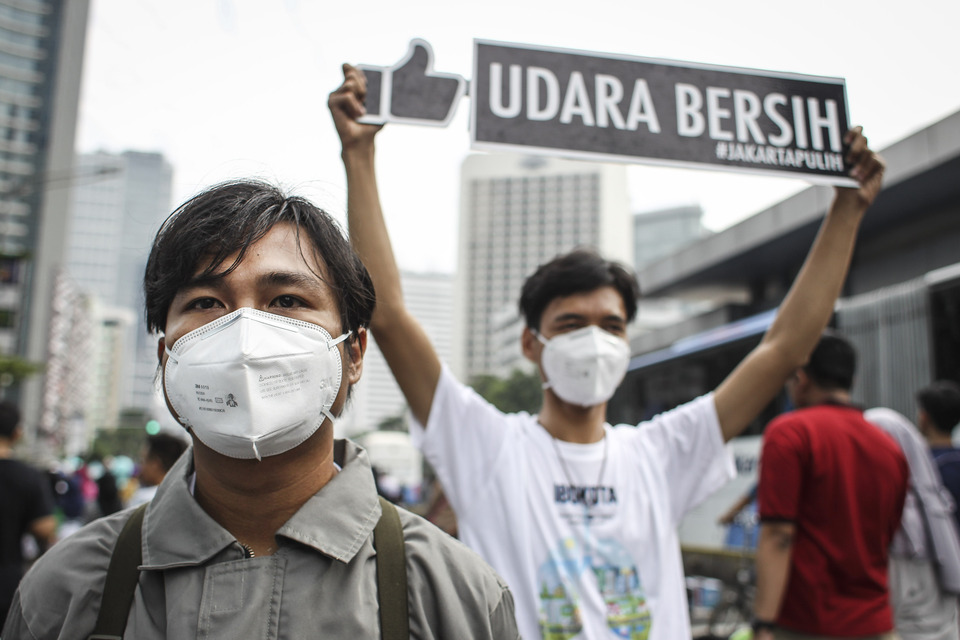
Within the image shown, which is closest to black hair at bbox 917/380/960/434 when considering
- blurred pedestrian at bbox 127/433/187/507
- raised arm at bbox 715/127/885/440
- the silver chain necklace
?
raised arm at bbox 715/127/885/440

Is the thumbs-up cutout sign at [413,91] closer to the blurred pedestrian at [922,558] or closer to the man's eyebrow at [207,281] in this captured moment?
the man's eyebrow at [207,281]

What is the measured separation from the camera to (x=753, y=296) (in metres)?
19.8

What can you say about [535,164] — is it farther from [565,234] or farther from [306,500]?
[306,500]

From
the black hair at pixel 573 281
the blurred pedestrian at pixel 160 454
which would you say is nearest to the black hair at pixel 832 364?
the black hair at pixel 573 281

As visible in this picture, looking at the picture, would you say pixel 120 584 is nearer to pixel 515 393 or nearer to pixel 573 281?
pixel 573 281

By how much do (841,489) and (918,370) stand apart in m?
5.00

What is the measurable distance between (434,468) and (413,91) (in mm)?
1098

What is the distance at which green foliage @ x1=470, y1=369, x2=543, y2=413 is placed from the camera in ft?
179

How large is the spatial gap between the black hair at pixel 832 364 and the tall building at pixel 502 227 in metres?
118

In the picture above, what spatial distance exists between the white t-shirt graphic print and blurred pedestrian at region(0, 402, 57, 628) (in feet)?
10.6

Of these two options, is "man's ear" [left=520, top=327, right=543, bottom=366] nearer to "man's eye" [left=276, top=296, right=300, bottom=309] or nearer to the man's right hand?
the man's right hand

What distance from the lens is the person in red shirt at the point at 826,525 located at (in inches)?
111

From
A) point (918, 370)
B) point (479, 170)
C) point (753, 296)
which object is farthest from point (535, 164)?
point (918, 370)

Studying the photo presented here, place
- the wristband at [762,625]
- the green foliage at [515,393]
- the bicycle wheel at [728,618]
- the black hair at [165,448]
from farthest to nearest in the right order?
1. the green foliage at [515,393]
2. the bicycle wheel at [728,618]
3. the black hair at [165,448]
4. the wristband at [762,625]
